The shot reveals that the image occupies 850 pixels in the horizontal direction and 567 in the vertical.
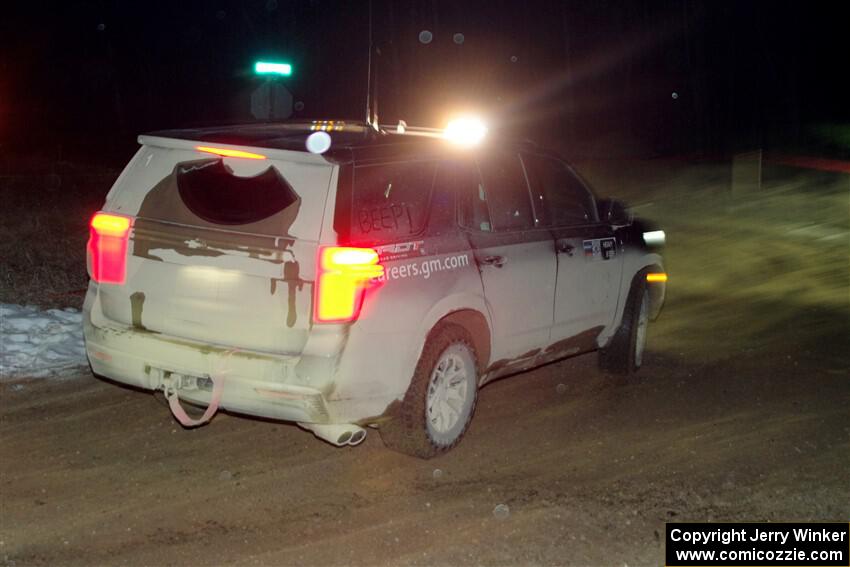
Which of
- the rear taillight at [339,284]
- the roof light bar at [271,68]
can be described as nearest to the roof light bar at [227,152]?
the rear taillight at [339,284]

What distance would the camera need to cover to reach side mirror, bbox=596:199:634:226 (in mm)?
7504

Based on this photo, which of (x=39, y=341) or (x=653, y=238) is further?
(x=39, y=341)

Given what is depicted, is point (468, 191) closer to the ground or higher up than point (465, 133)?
closer to the ground

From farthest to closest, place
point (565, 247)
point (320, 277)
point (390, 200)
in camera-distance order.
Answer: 1. point (565, 247)
2. point (390, 200)
3. point (320, 277)

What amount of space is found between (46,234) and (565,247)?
8.67m

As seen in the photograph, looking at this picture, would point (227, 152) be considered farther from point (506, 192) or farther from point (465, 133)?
point (506, 192)

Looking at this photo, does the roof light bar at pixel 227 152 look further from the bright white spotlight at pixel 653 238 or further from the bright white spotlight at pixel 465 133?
the bright white spotlight at pixel 653 238

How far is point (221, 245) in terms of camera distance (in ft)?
18.0

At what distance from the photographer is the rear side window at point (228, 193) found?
5555mm

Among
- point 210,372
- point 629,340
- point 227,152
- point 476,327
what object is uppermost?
point 227,152

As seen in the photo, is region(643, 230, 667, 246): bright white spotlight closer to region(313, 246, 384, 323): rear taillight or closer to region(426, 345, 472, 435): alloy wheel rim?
region(426, 345, 472, 435): alloy wheel rim

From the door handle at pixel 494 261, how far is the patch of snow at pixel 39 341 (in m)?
3.38

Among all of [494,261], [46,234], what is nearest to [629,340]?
[494,261]

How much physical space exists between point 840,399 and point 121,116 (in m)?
45.8
